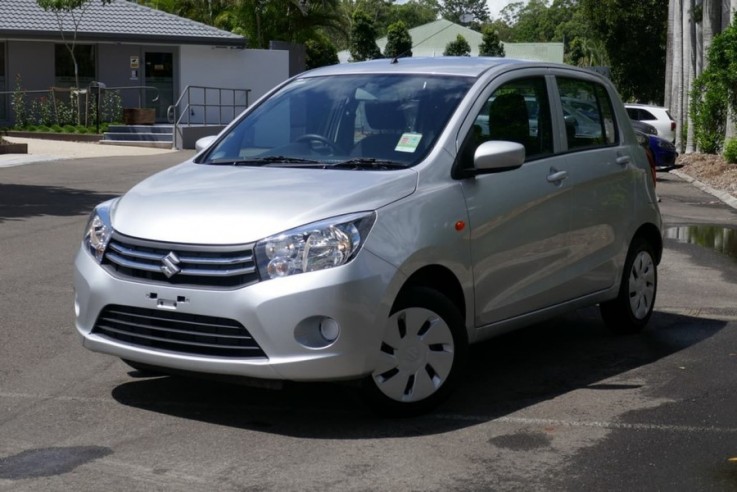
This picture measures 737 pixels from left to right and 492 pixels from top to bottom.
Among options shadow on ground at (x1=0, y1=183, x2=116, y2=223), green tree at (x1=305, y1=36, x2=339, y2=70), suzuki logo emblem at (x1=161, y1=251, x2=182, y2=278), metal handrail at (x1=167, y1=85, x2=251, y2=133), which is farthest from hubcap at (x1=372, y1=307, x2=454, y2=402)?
green tree at (x1=305, y1=36, x2=339, y2=70)

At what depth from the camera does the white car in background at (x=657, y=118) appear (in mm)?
36656

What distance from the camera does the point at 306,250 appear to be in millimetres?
5992

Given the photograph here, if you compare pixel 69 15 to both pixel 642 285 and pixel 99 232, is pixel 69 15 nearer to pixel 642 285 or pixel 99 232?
pixel 642 285

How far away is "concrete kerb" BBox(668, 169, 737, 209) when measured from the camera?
21.4m

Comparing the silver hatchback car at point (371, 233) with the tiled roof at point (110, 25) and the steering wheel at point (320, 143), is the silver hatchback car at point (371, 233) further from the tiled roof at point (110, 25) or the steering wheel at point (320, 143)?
the tiled roof at point (110, 25)

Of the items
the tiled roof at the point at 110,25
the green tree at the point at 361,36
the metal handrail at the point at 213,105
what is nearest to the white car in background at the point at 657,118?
the metal handrail at the point at 213,105

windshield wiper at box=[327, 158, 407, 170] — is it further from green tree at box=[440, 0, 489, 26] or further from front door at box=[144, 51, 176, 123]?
green tree at box=[440, 0, 489, 26]

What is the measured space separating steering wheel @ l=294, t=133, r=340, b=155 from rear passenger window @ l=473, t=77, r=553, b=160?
2.70ft

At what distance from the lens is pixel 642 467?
5715mm

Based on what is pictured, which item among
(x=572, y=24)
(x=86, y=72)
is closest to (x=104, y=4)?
(x=86, y=72)

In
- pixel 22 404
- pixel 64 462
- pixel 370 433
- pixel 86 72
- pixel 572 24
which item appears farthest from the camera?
pixel 572 24

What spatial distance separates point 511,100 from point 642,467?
8.88 ft

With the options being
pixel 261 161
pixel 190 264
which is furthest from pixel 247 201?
pixel 261 161

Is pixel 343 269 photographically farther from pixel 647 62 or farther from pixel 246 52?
pixel 647 62
